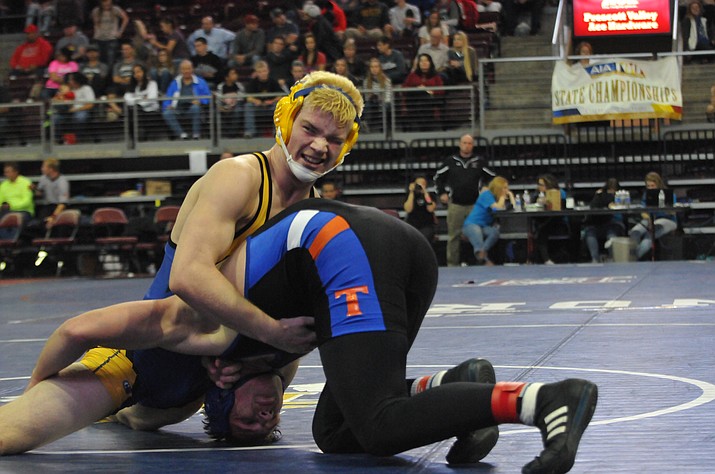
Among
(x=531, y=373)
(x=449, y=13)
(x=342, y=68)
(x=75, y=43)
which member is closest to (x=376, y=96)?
(x=342, y=68)

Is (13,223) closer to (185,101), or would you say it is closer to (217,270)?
(185,101)

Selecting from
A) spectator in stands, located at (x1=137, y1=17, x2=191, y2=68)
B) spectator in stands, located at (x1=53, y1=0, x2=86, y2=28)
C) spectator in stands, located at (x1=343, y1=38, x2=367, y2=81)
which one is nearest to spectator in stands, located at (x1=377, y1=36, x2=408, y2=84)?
spectator in stands, located at (x1=343, y1=38, x2=367, y2=81)

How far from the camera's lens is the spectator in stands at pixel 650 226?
45.2 feet

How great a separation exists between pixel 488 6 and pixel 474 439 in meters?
15.1

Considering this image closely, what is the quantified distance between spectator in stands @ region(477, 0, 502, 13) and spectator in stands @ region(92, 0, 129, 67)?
545cm

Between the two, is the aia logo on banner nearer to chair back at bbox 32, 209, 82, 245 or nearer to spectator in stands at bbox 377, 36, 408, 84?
chair back at bbox 32, 209, 82, 245

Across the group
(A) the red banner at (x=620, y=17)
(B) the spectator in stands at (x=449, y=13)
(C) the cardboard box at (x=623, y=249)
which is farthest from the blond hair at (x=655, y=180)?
(B) the spectator in stands at (x=449, y=13)

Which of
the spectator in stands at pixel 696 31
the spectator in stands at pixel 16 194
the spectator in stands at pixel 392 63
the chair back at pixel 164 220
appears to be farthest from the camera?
the spectator in stands at pixel 696 31

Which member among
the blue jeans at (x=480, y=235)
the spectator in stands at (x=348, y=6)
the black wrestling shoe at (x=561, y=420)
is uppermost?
the spectator in stands at (x=348, y=6)

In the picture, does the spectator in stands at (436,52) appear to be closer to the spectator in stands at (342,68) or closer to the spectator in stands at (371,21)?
the spectator in stands at (342,68)

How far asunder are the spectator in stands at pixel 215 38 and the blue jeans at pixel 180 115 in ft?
4.65

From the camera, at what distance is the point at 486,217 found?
14.1 m

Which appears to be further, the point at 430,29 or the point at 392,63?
the point at 430,29

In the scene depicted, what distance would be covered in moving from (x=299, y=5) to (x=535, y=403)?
1648 cm
